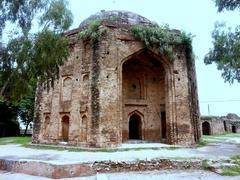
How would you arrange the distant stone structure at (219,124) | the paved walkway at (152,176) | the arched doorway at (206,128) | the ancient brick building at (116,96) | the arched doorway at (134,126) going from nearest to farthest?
1. the paved walkway at (152,176)
2. the ancient brick building at (116,96)
3. the arched doorway at (134,126)
4. the distant stone structure at (219,124)
5. the arched doorway at (206,128)

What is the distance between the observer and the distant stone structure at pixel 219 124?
29.7 meters

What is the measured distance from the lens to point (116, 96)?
12.9 m

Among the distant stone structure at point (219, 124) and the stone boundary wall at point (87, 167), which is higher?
the distant stone structure at point (219, 124)

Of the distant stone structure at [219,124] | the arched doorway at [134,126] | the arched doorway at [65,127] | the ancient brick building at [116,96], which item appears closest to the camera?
the ancient brick building at [116,96]

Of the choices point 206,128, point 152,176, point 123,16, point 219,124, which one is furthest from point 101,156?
point 219,124

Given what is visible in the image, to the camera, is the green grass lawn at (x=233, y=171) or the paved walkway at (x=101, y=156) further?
the paved walkway at (x=101, y=156)

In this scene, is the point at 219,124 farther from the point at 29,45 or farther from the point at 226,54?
the point at 29,45

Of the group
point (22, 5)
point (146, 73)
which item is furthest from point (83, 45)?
point (22, 5)

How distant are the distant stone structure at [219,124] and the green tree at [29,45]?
975 inches

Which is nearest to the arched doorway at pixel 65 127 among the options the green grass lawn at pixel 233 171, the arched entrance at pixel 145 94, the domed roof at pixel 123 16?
the arched entrance at pixel 145 94

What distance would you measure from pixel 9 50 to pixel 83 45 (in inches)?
256

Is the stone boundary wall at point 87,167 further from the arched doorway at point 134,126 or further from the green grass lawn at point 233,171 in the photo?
the arched doorway at point 134,126

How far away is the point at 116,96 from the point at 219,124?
74.9 feet

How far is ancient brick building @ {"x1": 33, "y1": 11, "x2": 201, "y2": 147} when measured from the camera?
1277 centimetres
